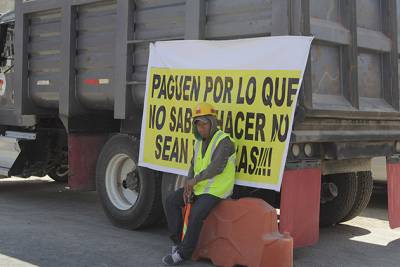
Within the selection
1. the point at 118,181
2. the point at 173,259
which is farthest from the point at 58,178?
the point at 173,259

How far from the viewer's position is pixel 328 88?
5.55 meters

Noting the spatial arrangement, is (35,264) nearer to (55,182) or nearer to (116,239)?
(116,239)

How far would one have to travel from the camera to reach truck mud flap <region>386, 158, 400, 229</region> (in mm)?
6410

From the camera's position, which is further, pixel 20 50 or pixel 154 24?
pixel 20 50

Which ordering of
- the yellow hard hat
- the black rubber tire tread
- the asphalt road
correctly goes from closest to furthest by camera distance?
the yellow hard hat, the asphalt road, the black rubber tire tread

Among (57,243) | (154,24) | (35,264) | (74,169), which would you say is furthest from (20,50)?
(35,264)

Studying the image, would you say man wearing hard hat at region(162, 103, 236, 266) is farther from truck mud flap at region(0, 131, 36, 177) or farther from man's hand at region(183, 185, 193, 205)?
truck mud flap at region(0, 131, 36, 177)

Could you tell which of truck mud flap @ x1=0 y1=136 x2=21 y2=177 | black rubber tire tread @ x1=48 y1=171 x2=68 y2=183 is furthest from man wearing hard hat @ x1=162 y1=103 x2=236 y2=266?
black rubber tire tread @ x1=48 y1=171 x2=68 y2=183

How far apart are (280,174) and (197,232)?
90cm

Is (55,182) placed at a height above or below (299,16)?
below

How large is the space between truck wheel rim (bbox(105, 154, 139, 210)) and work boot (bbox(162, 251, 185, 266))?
1.76 metres

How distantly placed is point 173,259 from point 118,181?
80.3 inches

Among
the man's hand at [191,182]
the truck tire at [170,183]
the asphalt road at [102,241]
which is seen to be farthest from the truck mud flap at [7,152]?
the man's hand at [191,182]

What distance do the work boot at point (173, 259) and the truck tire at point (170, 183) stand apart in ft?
3.21
